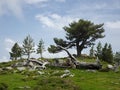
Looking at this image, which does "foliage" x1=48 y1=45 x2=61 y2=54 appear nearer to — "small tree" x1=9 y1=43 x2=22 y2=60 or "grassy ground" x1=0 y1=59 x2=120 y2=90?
"small tree" x1=9 y1=43 x2=22 y2=60

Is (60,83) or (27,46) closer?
(60,83)

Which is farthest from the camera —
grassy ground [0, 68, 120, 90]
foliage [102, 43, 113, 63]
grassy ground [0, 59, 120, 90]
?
foliage [102, 43, 113, 63]

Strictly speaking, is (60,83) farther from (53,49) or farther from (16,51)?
(16,51)

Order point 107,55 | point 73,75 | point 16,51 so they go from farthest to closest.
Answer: point 16,51 → point 107,55 → point 73,75

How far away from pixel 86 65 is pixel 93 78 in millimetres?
13908

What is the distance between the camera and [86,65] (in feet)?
191

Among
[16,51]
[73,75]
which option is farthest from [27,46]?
[73,75]

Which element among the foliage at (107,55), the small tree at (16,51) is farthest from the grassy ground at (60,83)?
the small tree at (16,51)

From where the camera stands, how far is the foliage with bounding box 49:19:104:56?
3612 inches

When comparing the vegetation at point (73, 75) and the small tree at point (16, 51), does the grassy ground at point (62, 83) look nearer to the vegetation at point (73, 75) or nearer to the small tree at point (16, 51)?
the vegetation at point (73, 75)

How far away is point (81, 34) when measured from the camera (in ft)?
304

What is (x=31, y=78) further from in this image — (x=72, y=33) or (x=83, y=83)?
(x=72, y=33)

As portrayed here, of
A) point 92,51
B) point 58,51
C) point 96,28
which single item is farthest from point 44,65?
point 92,51

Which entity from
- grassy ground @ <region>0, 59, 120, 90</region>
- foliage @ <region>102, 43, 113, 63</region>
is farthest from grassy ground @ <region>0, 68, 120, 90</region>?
foliage @ <region>102, 43, 113, 63</region>
